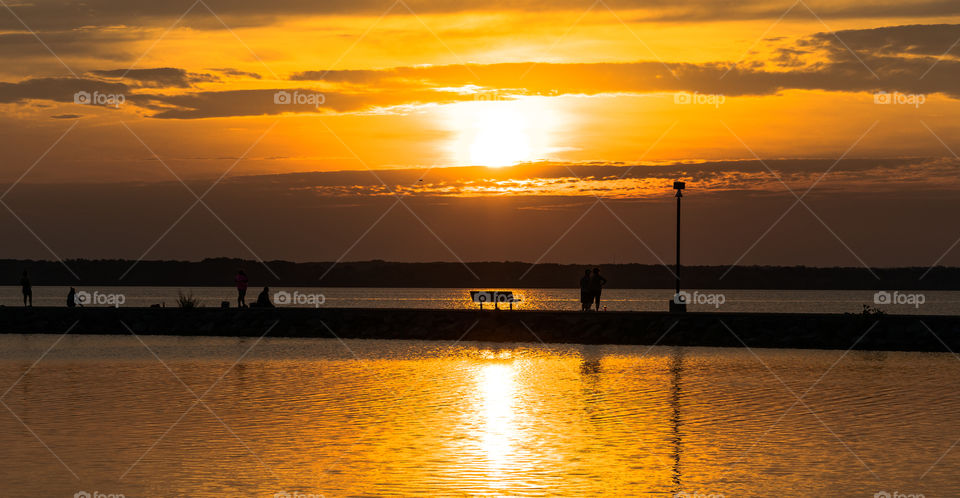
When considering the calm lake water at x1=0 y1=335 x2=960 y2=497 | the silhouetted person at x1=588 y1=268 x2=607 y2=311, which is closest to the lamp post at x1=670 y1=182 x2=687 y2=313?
the silhouetted person at x1=588 y1=268 x2=607 y2=311

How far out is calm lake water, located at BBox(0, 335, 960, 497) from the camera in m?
12.7

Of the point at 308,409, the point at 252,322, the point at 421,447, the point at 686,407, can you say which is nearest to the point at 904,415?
the point at 686,407

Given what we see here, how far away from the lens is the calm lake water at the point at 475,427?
1269cm

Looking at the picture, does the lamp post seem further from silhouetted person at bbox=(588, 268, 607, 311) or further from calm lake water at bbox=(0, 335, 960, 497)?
calm lake water at bbox=(0, 335, 960, 497)

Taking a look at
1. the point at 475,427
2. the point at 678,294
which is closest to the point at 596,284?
the point at 678,294

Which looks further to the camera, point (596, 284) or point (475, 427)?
point (596, 284)

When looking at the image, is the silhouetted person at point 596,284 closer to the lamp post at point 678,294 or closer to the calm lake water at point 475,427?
the lamp post at point 678,294

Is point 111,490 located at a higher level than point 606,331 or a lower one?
lower

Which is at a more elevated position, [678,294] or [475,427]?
[678,294]

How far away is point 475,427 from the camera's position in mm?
16797

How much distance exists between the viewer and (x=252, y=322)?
4184cm

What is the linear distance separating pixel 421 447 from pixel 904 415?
8928 mm

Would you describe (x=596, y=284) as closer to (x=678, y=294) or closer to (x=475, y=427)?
(x=678, y=294)

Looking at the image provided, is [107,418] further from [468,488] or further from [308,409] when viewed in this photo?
[468,488]
